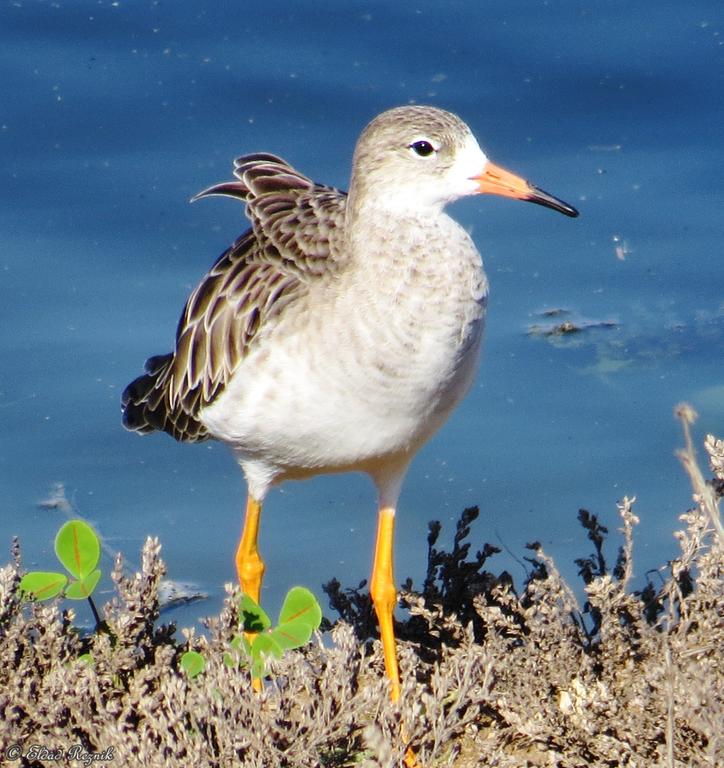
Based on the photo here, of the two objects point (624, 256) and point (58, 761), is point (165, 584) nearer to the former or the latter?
point (58, 761)

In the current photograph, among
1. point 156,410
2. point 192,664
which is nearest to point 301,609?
point 192,664

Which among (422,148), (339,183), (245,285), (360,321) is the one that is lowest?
(360,321)

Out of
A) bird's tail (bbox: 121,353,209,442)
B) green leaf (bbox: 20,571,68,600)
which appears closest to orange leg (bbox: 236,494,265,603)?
bird's tail (bbox: 121,353,209,442)

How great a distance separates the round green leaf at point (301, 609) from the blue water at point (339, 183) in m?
1.18

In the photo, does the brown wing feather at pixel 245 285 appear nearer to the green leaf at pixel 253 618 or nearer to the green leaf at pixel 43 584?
the green leaf at pixel 253 618

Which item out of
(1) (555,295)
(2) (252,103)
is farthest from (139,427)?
(2) (252,103)

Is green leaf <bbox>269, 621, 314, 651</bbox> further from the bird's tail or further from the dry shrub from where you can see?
the bird's tail

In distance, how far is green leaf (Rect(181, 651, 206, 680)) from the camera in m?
5.51

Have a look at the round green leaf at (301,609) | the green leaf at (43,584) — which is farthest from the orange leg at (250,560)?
the green leaf at (43,584)

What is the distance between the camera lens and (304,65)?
951 centimetres

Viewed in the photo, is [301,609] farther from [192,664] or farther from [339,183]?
[339,183]

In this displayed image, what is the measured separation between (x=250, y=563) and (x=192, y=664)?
897 millimetres

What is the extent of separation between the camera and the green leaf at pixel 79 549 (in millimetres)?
5578

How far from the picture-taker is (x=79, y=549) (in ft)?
18.4
